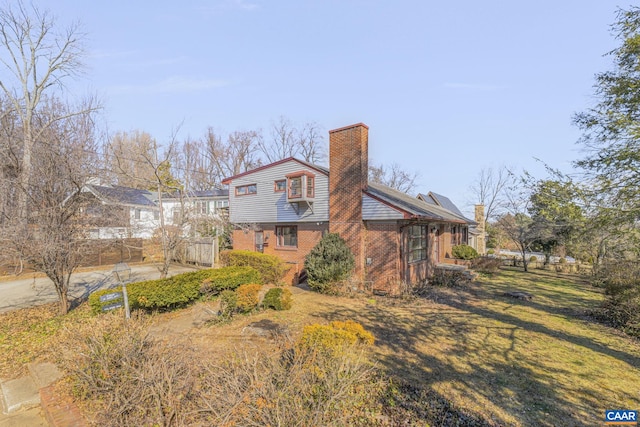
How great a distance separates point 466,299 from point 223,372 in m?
10.5

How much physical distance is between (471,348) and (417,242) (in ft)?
23.8

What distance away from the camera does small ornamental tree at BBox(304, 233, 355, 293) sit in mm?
11047

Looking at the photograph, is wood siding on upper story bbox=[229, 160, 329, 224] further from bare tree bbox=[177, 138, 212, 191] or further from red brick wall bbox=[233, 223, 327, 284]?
bare tree bbox=[177, 138, 212, 191]

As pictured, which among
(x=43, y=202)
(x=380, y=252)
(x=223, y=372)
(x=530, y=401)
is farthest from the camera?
(x=380, y=252)

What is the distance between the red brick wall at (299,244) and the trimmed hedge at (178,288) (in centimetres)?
381

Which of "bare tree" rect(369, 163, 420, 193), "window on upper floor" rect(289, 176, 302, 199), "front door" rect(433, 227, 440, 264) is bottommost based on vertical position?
"front door" rect(433, 227, 440, 264)

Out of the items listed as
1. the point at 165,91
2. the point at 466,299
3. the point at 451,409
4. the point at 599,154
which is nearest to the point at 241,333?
the point at 451,409

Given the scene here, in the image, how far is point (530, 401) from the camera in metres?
4.19

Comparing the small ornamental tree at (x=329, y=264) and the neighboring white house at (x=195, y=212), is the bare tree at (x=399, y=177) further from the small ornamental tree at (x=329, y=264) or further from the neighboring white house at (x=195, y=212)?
the small ornamental tree at (x=329, y=264)

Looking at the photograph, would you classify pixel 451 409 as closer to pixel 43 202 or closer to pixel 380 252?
pixel 380 252

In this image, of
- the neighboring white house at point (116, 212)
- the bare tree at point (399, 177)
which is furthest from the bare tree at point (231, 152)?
the bare tree at point (399, 177)

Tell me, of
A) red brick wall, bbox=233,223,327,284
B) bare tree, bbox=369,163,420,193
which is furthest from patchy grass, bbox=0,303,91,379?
bare tree, bbox=369,163,420,193

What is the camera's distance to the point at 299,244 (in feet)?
47.3

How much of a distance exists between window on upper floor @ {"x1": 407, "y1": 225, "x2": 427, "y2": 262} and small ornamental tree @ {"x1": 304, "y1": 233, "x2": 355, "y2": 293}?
2911mm
